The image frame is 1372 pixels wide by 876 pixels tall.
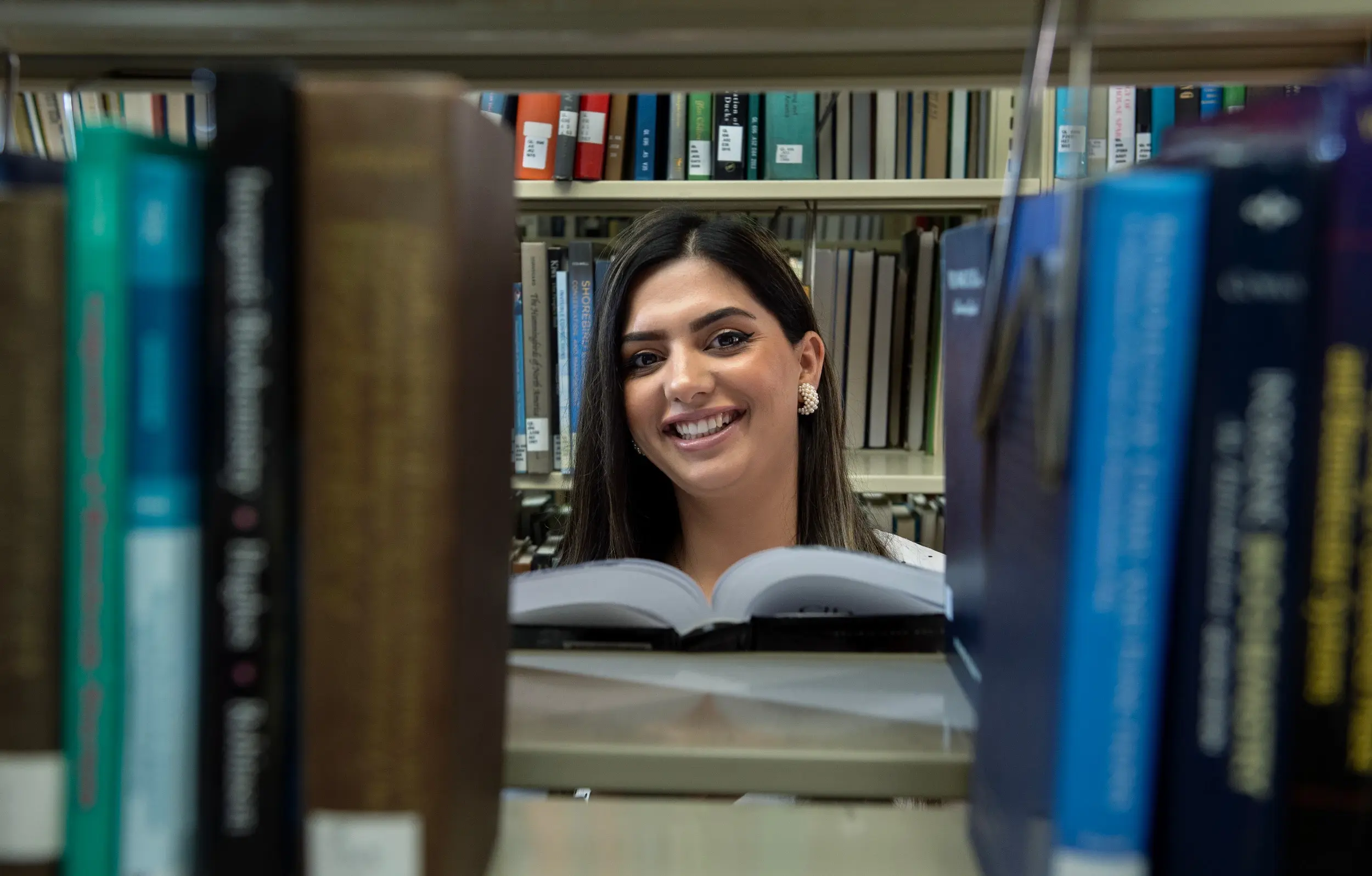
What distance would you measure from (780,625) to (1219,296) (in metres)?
0.39

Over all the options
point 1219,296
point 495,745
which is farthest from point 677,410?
point 1219,296

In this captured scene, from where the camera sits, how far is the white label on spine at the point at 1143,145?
5.16 feet

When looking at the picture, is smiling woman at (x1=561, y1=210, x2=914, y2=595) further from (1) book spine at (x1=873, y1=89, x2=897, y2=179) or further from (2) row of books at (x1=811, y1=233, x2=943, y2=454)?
(1) book spine at (x1=873, y1=89, x2=897, y2=179)

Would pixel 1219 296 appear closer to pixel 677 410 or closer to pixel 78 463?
pixel 78 463

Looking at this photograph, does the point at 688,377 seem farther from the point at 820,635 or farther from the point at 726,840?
the point at 726,840

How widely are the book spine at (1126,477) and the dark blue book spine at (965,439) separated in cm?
12

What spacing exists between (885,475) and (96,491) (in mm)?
1317

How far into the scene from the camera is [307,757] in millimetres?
348

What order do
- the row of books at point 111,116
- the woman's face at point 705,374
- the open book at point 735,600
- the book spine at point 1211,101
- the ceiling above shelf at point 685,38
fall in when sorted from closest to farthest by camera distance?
the ceiling above shelf at point 685,38
the open book at point 735,600
the row of books at point 111,116
the woman's face at point 705,374
the book spine at point 1211,101

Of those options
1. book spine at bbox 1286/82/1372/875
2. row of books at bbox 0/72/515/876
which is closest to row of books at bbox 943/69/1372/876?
book spine at bbox 1286/82/1372/875

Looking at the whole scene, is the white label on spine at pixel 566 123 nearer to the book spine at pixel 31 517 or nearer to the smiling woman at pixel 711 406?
the smiling woman at pixel 711 406

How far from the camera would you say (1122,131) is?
1583 mm

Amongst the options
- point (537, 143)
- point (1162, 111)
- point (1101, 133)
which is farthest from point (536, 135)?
point (1162, 111)

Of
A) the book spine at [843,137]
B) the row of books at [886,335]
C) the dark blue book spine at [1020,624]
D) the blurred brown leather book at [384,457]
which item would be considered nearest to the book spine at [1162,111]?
the row of books at [886,335]
